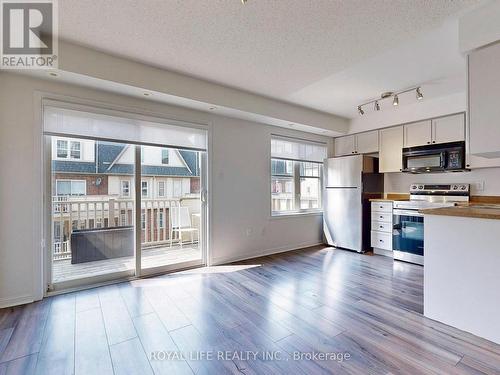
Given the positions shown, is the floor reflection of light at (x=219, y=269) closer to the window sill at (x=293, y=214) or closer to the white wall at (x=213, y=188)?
the white wall at (x=213, y=188)

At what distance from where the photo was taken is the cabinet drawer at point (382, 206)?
13.6ft

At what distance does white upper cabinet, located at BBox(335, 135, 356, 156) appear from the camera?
16.2ft

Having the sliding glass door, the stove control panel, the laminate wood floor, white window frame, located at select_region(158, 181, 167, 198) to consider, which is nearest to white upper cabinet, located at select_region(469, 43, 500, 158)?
the laminate wood floor

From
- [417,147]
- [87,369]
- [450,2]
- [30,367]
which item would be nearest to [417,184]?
[417,147]

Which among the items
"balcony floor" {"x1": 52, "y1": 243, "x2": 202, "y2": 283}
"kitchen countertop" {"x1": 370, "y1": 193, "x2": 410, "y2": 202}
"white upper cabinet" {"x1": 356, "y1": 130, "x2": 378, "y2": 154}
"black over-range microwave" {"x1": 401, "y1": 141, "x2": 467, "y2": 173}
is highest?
"white upper cabinet" {"x1": 356, "y1": 130, "x2": 378, "y2": 154}

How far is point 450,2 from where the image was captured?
180cm

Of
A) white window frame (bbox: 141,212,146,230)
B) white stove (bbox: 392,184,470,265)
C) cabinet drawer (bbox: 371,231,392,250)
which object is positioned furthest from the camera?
cabinet drawer (bbox: 371,231,392,250)

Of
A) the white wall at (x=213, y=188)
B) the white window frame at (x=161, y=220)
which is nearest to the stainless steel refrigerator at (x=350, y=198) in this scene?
the white wall at (x=213, y=188)

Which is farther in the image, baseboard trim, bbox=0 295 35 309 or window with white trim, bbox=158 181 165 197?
window with white trim, bbox=158 181 165 197

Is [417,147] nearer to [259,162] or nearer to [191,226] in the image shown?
[259,162]

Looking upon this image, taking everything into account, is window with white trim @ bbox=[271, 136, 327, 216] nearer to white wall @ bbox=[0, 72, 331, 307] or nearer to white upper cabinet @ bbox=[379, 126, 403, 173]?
white wall @ bbox=[0, 72, 331, 307]

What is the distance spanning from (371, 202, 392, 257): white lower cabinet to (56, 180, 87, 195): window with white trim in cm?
439

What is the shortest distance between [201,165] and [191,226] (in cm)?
96

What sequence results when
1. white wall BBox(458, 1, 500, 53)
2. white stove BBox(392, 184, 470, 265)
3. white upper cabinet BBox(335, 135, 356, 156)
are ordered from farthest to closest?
white upper cabinet BBox(335, 135, 356, 156) < white stove BBox(392, 184, 470, 265) < white wall BBox(458, 1, 500, 53)
